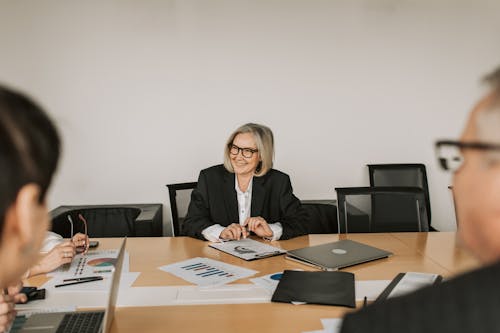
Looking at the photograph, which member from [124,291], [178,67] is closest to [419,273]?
[124,291]

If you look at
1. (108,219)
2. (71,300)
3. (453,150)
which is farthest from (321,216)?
(453,150)

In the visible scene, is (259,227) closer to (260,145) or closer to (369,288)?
(260,145)

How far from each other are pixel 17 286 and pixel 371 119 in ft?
11.6

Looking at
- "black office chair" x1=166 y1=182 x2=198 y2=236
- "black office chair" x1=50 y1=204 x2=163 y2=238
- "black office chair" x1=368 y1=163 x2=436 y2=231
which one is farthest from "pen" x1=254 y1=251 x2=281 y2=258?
"black office chair" x1=368 y1=163 x2=436 y2=231

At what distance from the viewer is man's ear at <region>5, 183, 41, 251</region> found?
71 cm

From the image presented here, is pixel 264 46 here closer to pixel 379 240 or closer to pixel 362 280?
pixel 379 240

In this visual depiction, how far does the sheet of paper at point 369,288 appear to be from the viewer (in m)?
1.78

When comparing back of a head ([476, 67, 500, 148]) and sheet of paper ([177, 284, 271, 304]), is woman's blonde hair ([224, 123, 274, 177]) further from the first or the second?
back of a head ([476, 67, 500, 148])

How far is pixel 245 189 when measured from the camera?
3.08 m

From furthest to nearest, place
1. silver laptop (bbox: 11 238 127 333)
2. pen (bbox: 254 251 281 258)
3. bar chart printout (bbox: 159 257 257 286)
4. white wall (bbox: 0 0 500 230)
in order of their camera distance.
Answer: white wall (bbox: 0 0 500 230) → pen (bbox: 254 251 281 258) → bar chart printout (bbox: 159 257 257 286) → silver laptop (bbox: 11 238 127 333)

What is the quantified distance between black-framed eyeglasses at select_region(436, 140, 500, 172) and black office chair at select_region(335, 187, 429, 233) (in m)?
2.15

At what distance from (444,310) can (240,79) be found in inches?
155

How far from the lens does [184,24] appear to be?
4.21 meters

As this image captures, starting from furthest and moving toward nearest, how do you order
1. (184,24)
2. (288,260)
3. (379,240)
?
(184,24), (379,240), (288,260)
